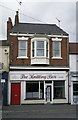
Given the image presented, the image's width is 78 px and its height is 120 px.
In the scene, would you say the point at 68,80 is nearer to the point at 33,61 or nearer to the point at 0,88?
the point at 33,61

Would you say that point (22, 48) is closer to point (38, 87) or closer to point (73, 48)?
point (38, 87)

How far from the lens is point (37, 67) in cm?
2098

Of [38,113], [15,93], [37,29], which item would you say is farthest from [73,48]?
[38,113]

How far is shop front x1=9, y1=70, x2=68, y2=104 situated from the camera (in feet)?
67.4

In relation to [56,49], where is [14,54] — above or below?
below

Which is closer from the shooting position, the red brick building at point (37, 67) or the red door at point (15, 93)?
the red door at point (15, 93)

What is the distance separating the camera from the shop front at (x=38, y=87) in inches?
809

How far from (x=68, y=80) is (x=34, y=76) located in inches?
137

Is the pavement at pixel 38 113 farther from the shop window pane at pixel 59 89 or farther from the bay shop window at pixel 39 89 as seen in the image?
the shop window pane at pixel 59 89

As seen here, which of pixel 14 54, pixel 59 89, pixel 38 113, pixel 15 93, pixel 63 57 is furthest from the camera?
pixel 63 57

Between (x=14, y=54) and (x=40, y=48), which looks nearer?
(x=14, y=54)

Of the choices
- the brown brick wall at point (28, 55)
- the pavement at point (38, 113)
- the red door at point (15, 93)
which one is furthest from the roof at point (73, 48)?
the pavement at point (38, 113)

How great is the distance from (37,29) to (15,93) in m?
7.33

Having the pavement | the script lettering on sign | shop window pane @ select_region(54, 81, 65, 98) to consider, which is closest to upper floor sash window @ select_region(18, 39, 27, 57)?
the script lettering on sign
